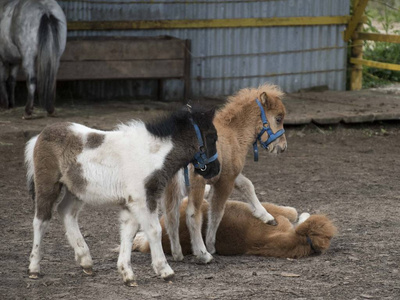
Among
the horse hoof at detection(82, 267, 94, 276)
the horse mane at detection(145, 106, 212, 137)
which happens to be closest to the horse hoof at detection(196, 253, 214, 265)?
A: the horse hoof at detection(82, 267, 94, 276)

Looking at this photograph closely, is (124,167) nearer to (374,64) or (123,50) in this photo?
(123,50)

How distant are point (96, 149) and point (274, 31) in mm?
8501

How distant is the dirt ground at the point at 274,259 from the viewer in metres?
5.32

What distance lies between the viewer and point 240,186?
659 centimetres

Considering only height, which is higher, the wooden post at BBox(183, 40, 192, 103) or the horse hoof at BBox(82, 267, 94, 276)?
the wooden post at BBox(183, 40, 192, 103)

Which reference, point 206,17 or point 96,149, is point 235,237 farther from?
point 206,17

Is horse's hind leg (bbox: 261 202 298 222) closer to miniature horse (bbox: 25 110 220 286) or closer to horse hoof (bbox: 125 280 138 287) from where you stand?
miniature horse (bbox: 25 110 220 286)

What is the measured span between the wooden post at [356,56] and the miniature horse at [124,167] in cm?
922

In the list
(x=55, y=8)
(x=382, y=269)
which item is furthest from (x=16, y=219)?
(x=55, y=8)

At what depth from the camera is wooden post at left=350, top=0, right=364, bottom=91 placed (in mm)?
14289

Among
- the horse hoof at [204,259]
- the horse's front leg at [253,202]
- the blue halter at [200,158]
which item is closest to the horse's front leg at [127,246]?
the blue halter at [200,158]

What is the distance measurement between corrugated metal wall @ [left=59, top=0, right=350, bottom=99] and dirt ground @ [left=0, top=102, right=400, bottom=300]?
2.29 m

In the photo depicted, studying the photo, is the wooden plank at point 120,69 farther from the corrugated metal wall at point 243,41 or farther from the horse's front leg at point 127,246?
the horse's front leg at point 127,246

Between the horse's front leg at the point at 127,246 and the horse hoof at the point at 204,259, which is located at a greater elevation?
the horse's front leg at the point at 127,246
